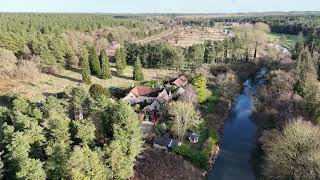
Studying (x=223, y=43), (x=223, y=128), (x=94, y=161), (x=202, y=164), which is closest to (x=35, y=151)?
(x=94, y=161)

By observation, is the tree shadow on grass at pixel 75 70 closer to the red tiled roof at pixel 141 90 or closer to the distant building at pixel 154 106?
the red tiled roof at pixel 141 90

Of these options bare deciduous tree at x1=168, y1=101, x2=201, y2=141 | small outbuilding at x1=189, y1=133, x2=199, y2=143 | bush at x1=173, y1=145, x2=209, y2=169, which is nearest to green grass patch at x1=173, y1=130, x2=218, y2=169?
bush at x1=173, y1=145, x2=209, y2=169

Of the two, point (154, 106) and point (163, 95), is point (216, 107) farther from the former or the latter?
point (154, 106)

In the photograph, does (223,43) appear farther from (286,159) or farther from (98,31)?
(286,159)

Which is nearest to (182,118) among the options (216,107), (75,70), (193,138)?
(193,138)

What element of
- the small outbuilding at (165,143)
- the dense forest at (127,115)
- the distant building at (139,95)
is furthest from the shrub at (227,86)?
the small outbuilding at (165,143)

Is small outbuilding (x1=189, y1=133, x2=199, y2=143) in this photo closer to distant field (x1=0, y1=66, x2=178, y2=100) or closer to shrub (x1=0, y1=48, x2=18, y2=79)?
distant field (x1=0, y1=66, x2=178, y2=100)
